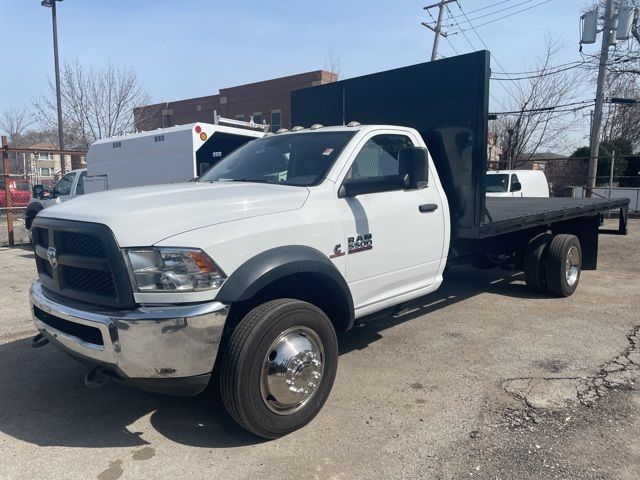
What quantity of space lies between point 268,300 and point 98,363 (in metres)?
1.14

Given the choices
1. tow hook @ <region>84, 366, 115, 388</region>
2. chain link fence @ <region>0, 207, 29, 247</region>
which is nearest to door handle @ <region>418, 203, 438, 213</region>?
tow hook @ <region>84, 366, 115, 388</region>

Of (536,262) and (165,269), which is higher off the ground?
(165,269)

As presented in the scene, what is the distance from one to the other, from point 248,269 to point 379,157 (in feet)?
6.13

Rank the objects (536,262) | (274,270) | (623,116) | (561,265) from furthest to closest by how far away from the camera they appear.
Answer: (623,116), (536,262), (561,265), (274,270)

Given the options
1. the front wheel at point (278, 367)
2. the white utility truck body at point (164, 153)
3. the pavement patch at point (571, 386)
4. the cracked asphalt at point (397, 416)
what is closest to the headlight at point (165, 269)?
the front wheel at point (278, 367)

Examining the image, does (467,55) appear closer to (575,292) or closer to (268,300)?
(268,300)

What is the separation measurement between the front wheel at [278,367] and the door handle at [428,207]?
1.56m

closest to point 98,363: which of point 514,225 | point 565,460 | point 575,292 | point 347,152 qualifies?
point 347,152

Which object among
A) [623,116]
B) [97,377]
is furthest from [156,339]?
[623,116]

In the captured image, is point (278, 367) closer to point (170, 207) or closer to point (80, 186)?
point (170, 207)

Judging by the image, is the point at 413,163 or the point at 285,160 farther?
the point at 285,160

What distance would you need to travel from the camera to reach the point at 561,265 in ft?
22.3

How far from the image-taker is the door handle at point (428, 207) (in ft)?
15.2

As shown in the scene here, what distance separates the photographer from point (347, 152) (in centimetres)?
415
